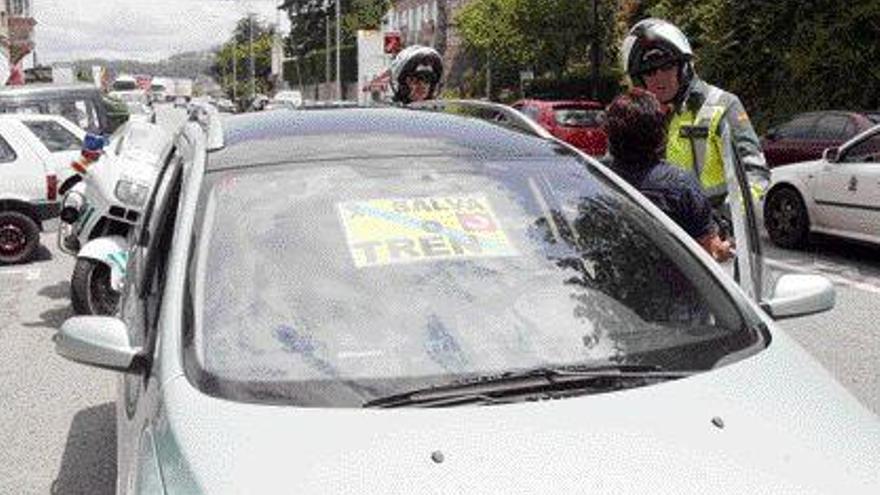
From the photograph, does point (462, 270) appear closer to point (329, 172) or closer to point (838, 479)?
point (329, 172)

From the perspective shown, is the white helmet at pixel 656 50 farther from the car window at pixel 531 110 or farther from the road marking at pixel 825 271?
the car window at pixel 531 110

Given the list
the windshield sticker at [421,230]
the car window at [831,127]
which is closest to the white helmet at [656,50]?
the windshield sticker at [421,230]

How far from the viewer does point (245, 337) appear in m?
2.51

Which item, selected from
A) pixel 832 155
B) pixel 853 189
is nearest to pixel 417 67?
pixel 853 189

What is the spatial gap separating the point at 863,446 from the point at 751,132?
89.6 inches

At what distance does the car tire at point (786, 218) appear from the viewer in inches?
433

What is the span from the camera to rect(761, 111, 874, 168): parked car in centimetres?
1455

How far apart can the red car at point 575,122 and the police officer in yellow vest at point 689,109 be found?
1732cm

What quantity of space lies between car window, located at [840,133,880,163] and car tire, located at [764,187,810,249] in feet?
2.72

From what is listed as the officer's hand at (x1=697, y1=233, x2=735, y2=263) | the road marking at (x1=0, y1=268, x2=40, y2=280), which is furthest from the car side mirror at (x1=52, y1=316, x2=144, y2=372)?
the road marking at (x1=0, y1=268, x2=40, y2=280)

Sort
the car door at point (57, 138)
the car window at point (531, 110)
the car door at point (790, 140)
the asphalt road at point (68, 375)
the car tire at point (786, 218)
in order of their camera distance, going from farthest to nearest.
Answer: the car window at point (531, 110) → the car door at point (790, 140) → the car door at point (57, 138) → the car tire at point (786, 218) → the asphalt road at point (68, 375)

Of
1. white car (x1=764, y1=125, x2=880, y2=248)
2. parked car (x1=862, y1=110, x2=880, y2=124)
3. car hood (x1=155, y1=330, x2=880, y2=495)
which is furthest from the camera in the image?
parked car (x1=862, y1=110, x2=880, y2=124)

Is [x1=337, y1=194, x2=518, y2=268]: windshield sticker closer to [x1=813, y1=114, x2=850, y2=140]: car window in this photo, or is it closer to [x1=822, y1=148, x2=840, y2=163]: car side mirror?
[x1=822, y1=148, x2=840, y2=163]: car side mirror

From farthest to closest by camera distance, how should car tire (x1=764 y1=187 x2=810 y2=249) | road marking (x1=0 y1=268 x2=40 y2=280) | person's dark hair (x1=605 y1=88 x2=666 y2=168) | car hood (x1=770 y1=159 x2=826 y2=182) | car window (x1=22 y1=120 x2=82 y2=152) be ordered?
car window (x1=22 y1=120 x2=82 y2=152), car tire (x1=764 y1=187 x2=810 y2=249), car hood (x1=770 y1=159 x2=826 y2=182), road marking (x1=0 y1=268 x2=40 y2=280), person's dark hair (x1=605 y1=88 x2=666 y2=168)
